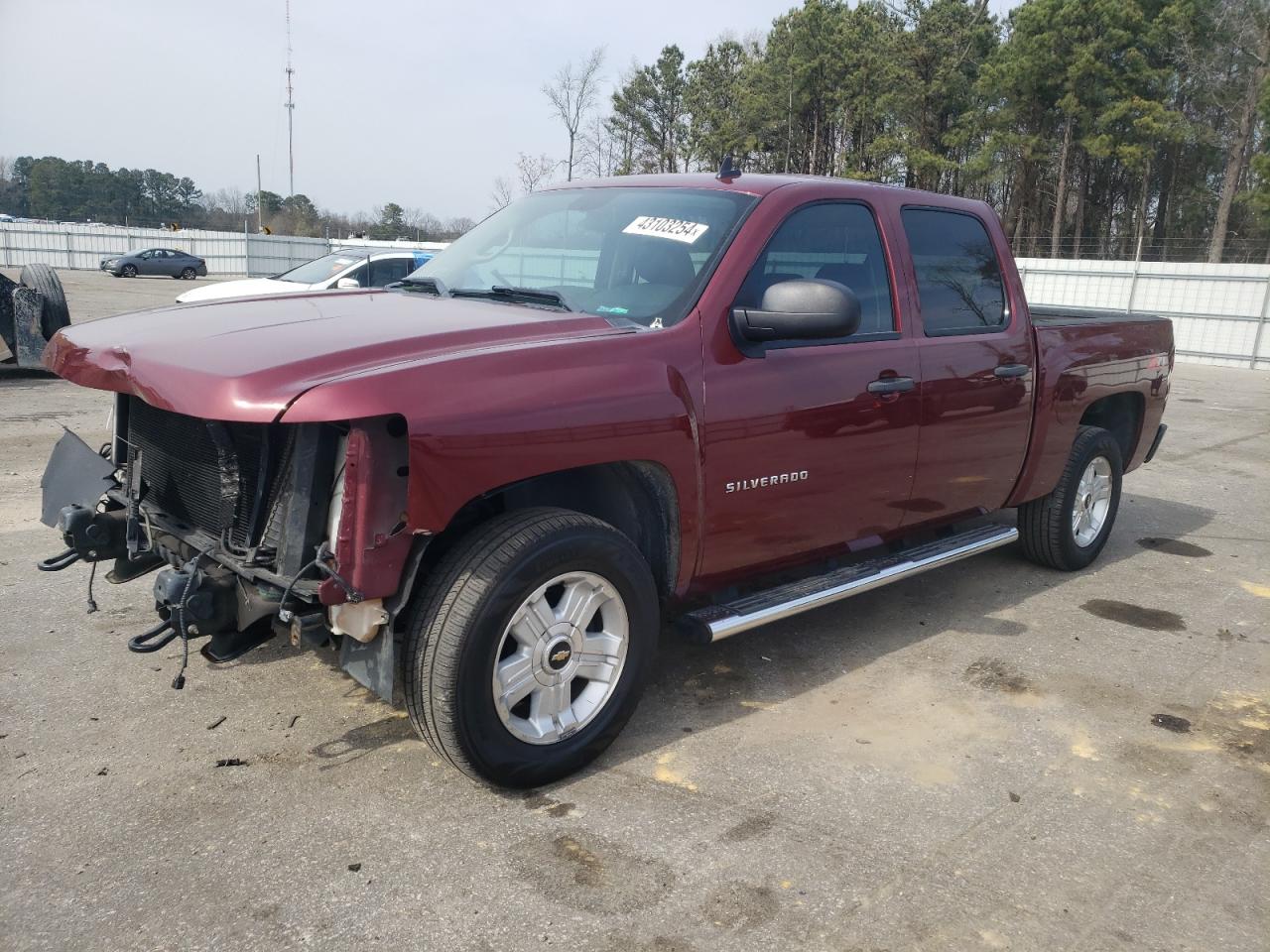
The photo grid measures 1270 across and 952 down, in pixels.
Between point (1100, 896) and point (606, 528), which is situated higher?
point (606, 528)

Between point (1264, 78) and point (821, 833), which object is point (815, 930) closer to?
point (821, 833)

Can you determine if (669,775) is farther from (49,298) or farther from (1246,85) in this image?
(1246,85)

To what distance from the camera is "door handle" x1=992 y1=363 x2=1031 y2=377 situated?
4547 mm

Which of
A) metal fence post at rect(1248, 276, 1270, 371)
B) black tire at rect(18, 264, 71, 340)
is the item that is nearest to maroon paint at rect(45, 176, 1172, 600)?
black tire at rect(18, 264, 71, 340)

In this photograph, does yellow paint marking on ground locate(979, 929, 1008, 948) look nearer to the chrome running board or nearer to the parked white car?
the chrome running board

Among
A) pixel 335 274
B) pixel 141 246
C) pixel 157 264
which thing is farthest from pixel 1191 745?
pixel 141 246

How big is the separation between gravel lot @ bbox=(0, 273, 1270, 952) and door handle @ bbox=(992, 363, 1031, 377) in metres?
1.22

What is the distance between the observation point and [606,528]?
3.09 m

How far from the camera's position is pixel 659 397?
3.18 m

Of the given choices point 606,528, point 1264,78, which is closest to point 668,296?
point 606,528

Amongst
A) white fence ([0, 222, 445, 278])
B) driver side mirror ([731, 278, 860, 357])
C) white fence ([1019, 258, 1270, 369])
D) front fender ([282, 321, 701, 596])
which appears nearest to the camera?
front fender ([282, 321, 701, 596])

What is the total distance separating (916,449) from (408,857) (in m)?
2.59

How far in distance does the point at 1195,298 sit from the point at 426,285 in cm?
2152

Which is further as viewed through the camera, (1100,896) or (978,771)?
(978,771)
